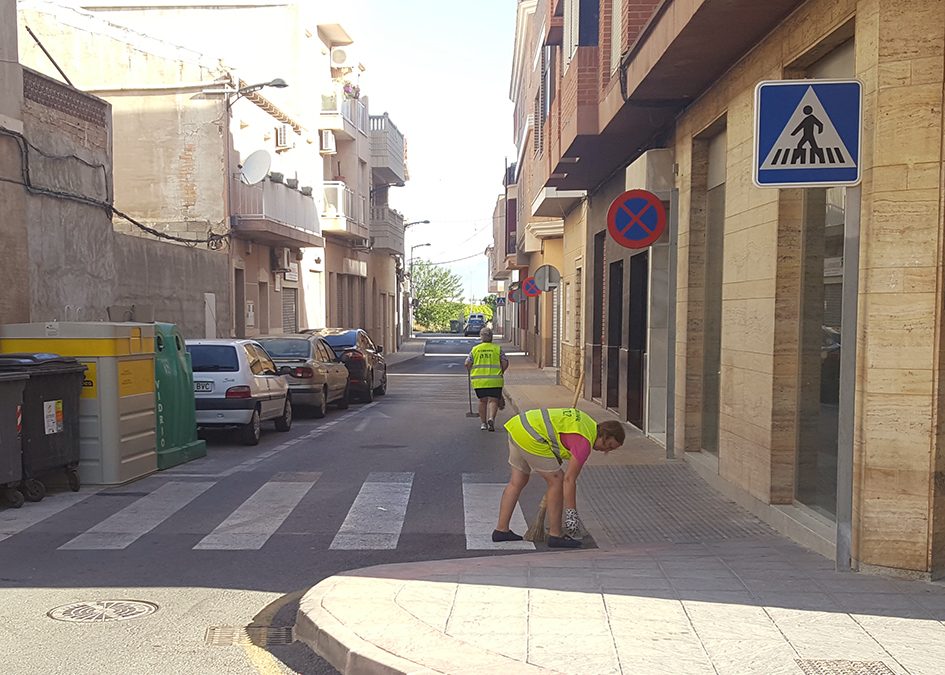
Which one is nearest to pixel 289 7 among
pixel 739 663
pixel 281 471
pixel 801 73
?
pixel 281 471

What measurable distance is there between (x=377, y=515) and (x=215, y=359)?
620 cm

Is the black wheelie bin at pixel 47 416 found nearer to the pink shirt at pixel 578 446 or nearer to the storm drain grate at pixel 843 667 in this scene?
the pink shirt at pixel 578 446

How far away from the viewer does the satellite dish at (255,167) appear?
78.8 feet

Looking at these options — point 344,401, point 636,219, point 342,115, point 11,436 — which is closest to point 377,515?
point 11,436

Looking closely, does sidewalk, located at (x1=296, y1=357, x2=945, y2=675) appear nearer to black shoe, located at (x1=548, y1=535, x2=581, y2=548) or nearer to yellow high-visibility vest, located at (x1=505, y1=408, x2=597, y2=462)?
black shoe, located at (x1=548, y1=535, x2=581, y2=548)

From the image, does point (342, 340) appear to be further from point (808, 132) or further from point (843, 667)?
point (843, 667)

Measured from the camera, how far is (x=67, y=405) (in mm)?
9828

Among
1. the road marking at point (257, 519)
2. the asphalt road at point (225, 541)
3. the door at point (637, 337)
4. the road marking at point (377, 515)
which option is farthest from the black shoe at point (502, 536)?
the door at point (637, 337)

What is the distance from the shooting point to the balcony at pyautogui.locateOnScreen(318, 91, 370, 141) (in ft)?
117

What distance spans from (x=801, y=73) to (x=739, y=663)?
5.14m

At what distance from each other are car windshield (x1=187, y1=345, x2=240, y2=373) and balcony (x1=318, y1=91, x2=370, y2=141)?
22771 mm

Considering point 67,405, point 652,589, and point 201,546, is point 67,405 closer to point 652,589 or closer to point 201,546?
point 201,546

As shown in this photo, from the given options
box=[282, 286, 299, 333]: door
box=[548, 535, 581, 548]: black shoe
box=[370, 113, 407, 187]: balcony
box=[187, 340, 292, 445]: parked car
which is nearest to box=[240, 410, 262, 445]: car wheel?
box=[187, 340, 292, 445]: parked car

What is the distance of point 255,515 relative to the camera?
28.6 feet
